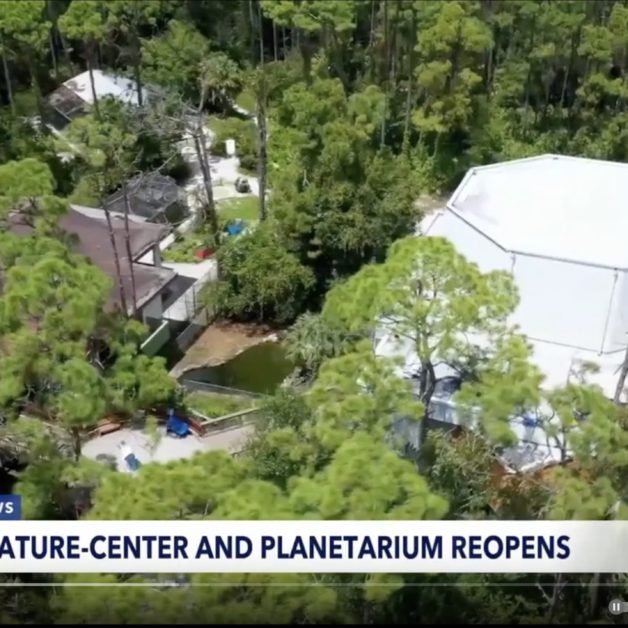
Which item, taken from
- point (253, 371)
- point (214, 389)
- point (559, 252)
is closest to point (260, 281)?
point (253, 371)

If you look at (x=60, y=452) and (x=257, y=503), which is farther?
(x=60, y=452)

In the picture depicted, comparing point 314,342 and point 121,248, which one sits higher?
point 121,248

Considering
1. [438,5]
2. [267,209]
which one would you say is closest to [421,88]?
[438,5]

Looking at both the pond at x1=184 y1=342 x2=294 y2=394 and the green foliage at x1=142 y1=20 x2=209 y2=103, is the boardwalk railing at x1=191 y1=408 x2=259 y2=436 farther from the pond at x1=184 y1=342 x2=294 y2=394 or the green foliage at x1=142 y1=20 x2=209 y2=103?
the green foliage at x1=142 y1=20 x2=209 y2=103

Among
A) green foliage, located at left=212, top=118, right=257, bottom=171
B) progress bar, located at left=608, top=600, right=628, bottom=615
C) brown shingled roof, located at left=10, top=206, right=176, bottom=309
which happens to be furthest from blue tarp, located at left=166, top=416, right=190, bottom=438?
green foliage, located at left=212, top=118, right=257, bottom=171

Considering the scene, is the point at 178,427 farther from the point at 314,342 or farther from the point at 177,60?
the point at 177,60

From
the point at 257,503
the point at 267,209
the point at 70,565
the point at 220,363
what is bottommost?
the point at 220,363

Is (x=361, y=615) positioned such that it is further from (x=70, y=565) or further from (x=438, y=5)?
(x=438, y=5)
